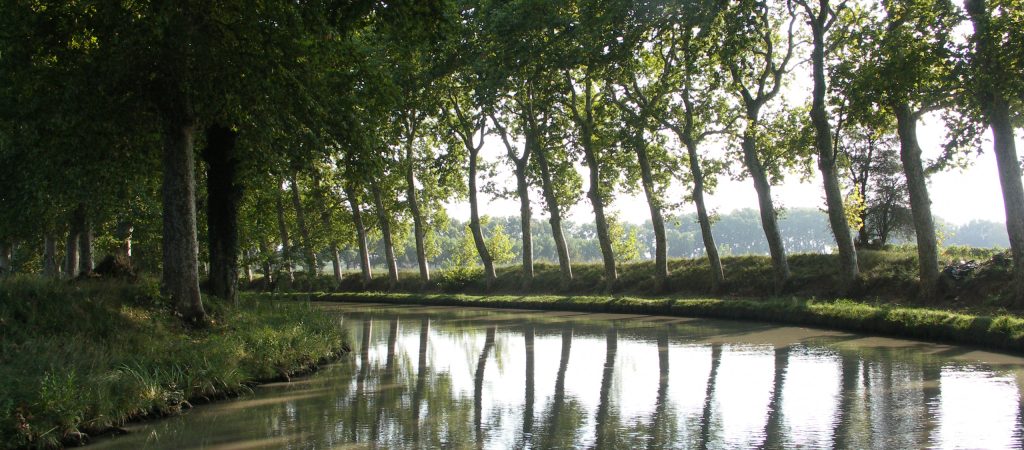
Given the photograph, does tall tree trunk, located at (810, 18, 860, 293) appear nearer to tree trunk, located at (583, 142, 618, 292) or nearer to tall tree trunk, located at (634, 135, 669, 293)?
tall tree trunk, located at (634, 135, 669, 293)

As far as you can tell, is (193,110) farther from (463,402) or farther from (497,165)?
(497,165)

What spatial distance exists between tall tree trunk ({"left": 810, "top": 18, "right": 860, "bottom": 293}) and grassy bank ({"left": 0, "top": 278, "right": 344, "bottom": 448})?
16.1 metres

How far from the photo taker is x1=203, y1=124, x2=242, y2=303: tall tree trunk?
59.6 ft

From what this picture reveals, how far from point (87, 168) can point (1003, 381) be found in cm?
1686

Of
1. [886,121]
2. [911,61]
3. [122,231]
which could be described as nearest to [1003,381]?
[911,61]

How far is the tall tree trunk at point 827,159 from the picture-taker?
2319 centimetres

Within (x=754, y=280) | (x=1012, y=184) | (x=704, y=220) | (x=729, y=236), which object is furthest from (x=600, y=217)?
(x=729, y=236)

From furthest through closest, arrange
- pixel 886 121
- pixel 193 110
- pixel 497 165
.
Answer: pixel 497 165
pixel 886 121
pixel 193 110

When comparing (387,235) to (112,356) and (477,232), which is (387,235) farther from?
(112,356)

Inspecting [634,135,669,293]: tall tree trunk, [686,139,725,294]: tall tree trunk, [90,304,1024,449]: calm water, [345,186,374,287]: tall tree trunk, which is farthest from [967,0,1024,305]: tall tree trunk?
[345,186,374,287]: tall tree trunk

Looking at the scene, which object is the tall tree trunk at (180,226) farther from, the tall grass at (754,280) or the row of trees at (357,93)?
the tall grass at (754,280)

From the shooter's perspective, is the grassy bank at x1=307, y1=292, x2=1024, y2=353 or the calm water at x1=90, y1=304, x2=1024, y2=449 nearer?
the calm water at x1=90, y1=304, x2=1024, y2=449

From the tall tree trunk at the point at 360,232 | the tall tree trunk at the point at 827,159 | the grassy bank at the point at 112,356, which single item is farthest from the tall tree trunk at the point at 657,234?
the grassy bank at the point at 112,356

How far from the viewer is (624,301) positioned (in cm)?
2842
